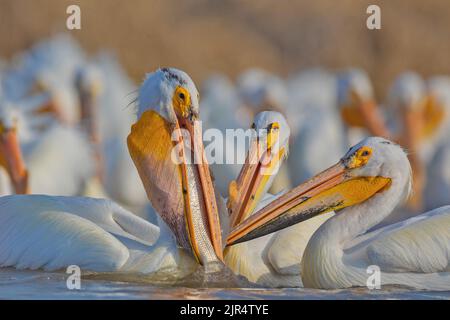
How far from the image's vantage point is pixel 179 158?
220 inches

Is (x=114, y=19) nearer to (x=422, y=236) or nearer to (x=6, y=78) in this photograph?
(x=6, y=78)

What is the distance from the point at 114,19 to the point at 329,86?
3.35 meters

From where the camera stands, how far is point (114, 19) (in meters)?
15.6

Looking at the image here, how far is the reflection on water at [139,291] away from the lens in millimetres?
5184

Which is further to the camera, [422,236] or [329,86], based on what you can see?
[329,86]

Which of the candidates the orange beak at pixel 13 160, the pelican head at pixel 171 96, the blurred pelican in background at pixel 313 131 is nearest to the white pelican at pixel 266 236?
the pelican head at pixel 171 96

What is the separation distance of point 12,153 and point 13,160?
104 mm

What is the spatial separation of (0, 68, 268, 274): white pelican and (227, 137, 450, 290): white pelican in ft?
0.98

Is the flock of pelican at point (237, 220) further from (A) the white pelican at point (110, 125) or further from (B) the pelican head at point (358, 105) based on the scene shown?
(B) the pelican head at point (358, 105)

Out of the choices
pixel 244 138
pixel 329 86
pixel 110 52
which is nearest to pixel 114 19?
pixel 110 52

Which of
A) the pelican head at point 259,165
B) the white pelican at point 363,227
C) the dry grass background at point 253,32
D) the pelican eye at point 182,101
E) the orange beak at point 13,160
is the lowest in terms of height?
the white pelican at point 363,227

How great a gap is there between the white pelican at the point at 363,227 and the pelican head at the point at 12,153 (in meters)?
3.63

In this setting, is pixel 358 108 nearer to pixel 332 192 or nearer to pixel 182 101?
pixel 332 192

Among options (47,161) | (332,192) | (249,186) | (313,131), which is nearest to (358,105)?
(313,131)
